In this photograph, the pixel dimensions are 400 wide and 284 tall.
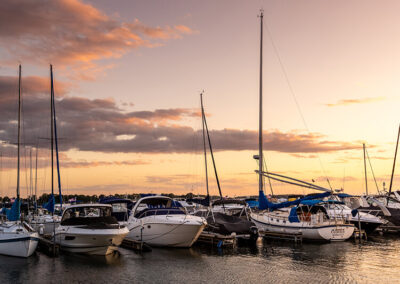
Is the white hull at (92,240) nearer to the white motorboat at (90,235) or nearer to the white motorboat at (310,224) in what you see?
the white motorboat at (90,235)

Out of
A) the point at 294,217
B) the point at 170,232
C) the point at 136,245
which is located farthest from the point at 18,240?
the point at 294,217

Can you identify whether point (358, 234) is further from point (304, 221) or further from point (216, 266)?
point (216, 266)

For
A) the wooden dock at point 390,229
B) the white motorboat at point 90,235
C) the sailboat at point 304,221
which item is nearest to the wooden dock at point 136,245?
the white motorboat at point 90,235

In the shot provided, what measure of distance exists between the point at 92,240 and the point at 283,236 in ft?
52.0

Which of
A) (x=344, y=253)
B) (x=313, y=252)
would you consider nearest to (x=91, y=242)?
(x=313, y=252)

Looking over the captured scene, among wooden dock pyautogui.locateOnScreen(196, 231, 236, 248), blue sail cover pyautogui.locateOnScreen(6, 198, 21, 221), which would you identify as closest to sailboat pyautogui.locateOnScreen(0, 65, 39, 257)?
blue sail cover pyautogui.locateOnScreen(6, 198, 21, 221)

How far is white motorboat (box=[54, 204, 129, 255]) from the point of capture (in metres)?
25.1

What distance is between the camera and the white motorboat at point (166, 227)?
28.2 m

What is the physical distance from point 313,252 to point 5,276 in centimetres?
1884

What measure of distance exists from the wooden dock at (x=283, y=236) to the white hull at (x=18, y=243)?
18.2 metres

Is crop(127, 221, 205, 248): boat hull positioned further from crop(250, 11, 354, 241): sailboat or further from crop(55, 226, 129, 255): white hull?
crop(250, 11, 354, 241): sailboat

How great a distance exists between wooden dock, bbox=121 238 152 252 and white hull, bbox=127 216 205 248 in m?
0.44

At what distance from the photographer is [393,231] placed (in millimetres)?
42750

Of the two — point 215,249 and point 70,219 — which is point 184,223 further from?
point 70,219
